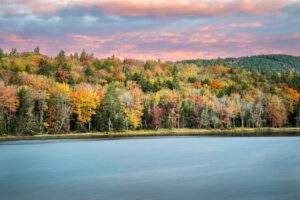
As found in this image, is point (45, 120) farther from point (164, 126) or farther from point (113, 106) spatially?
point (164, 126)

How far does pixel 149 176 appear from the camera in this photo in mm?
19734

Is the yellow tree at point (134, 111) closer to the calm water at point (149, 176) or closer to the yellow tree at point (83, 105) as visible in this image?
the yellow tree at point (83, 105)

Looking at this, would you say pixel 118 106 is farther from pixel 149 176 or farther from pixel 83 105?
pixel 149 176

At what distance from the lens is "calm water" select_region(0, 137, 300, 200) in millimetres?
15102

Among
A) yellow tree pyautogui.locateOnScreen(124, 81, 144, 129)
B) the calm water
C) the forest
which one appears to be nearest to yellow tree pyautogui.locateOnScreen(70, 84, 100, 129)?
the forest

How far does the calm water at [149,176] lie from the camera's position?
1510 cm

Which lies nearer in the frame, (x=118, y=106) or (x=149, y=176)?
(x=149, y=176)

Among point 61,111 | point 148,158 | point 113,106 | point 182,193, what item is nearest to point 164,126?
point 113,106

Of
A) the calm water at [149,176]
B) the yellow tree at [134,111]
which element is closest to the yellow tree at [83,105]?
the yellow tree at [134,111]

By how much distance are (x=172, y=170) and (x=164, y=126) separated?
189 feet

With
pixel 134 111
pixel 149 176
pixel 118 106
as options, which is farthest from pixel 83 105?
pixel 149 176

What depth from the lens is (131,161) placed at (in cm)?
2645

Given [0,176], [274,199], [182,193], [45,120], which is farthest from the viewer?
[45,120]

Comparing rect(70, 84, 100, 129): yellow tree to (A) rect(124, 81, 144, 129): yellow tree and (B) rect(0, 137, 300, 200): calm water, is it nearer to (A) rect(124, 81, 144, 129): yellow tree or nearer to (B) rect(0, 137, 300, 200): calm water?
(A) rect(124, 81, 144, 129): yellow tree
